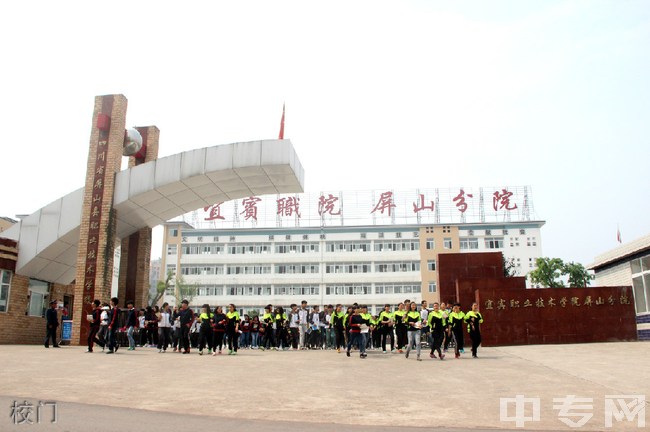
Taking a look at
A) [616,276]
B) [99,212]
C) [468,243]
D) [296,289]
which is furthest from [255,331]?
[468,243]

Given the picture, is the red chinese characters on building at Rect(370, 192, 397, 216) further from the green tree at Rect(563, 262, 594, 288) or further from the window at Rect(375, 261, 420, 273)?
the green tree at Rect(563, 262, 594, 288)

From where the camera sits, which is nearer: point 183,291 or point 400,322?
point 400,322

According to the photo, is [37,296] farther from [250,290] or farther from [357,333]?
[250,290]

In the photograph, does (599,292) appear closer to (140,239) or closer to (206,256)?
(140,239)

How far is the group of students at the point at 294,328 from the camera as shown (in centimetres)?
1387

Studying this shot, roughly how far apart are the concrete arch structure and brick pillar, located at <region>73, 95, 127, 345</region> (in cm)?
46

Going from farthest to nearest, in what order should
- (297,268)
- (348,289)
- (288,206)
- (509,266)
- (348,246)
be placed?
1. (297,268)
2. (348,246)
3. (348,289)
4. (288,206)
5. (509,266)

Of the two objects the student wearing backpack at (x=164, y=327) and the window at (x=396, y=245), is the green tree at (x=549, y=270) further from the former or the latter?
the student wearing backpack at (x=164, y=327)

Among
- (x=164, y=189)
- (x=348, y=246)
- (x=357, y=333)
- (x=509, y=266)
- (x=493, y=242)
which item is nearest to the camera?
(x=357, y=333)

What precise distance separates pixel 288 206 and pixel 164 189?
42620 millimetres

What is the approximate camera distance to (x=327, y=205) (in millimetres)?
60781

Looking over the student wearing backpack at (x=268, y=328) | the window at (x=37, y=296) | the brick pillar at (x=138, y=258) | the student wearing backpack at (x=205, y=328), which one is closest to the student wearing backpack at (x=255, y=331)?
the student wearing backpack at (x=268, y=328)

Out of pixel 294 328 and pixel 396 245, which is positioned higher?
pixel 396 245

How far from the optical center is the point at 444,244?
61750 mm
